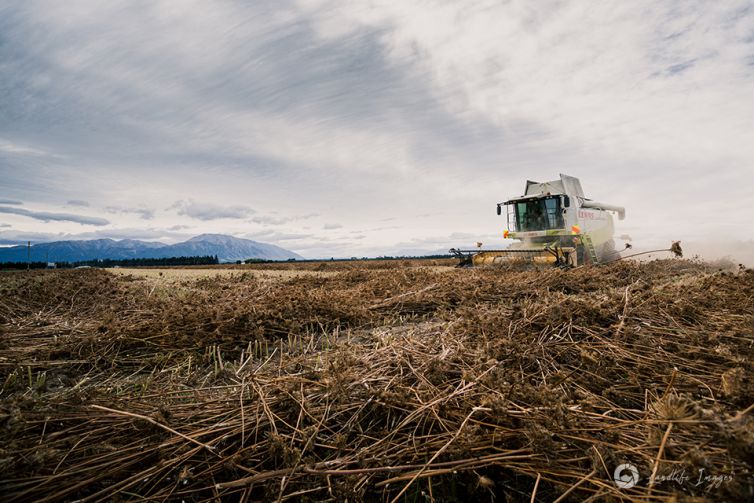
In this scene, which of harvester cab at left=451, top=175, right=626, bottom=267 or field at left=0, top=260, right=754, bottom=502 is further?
harvester cab at left=451, top=175, right=626, bottom=267

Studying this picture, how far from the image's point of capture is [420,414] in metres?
2.38

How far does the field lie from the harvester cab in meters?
9.76

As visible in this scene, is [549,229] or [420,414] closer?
[420,414]

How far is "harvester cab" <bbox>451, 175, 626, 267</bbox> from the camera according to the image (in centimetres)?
1449

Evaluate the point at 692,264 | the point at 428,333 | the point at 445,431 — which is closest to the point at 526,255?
the point at 692,264

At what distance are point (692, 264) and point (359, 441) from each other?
63.4 feet

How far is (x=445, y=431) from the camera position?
2230mm

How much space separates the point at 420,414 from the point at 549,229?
1659 centimetres

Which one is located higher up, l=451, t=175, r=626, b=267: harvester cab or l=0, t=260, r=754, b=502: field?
l=451, t=175, r=626, b=267: harvester cab

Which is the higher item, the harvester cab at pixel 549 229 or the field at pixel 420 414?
the harvester cab at pixel 549 229

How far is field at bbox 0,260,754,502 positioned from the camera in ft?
5.87

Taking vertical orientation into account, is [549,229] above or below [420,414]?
above

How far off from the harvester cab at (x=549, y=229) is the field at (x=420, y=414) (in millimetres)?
9764

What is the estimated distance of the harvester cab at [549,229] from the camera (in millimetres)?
14491
